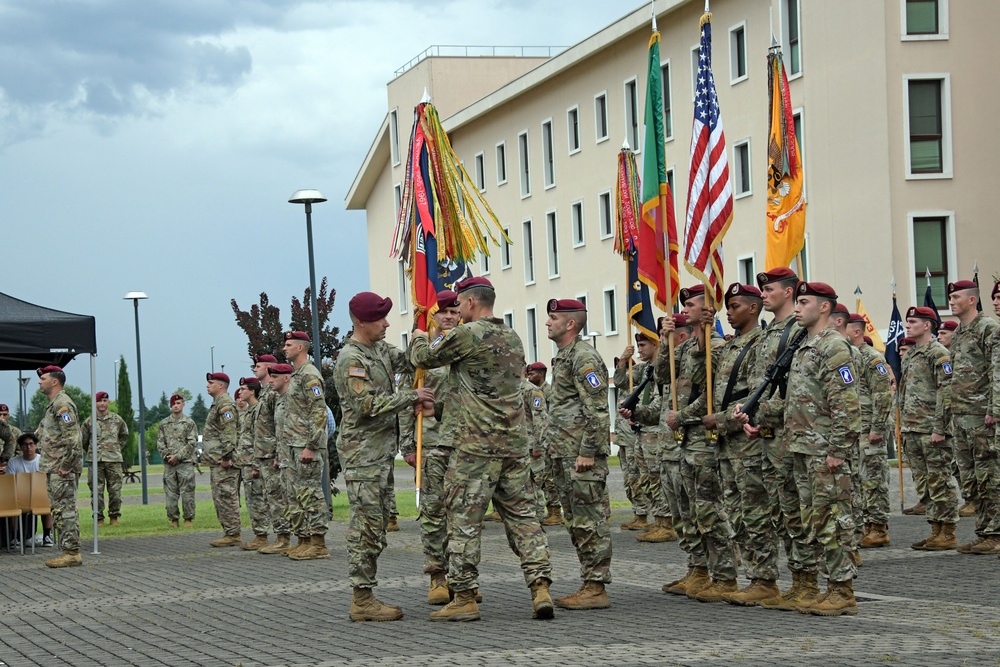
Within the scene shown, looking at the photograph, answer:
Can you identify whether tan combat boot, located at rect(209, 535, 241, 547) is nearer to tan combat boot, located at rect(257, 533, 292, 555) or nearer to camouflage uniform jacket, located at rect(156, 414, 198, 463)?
tan combat boot, located at rect(257, 533, 292, 555)

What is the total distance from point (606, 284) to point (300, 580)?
37934 millimetres

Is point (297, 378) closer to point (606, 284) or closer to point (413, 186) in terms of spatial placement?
point (413, 186)

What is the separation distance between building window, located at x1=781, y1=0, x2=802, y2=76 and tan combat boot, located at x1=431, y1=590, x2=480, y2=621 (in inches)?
1207

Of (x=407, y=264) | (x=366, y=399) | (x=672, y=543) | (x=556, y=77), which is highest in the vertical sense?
(x=556, y=77)

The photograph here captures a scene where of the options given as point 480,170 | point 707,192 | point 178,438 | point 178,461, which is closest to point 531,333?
point 480,170

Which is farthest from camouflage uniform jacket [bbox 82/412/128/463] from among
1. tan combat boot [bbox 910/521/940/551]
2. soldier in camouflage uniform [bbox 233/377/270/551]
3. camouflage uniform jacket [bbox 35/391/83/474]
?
tan combat boot [bbox 910/521/940/551]

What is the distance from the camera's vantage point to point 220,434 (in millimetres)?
19047

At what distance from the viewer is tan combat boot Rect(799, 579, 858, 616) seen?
959 cm

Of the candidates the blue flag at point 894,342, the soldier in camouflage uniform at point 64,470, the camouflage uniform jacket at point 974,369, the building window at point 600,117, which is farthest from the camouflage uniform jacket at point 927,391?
the building window at point 600,117

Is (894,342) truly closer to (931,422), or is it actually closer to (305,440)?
A: (931,422)

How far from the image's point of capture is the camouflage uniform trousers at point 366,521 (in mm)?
10234

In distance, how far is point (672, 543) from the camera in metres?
15.4

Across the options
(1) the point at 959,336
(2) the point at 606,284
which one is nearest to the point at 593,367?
(1) the point at 959,336

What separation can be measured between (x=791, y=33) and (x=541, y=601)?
104ft
